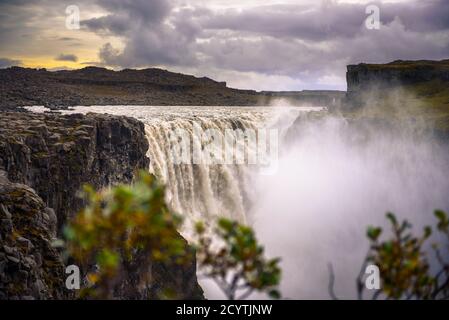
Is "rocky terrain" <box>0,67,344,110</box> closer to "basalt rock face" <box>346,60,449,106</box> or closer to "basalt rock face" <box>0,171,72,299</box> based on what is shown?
"basalt rock face" <box>346,60,449,106</box>

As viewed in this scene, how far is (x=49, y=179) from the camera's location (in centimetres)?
2342

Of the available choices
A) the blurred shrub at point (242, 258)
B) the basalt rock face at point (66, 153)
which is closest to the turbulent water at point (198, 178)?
the basalt rock face at point (66, 153)

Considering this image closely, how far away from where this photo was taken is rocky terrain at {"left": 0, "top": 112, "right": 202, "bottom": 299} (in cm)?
1427

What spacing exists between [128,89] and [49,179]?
470 ft

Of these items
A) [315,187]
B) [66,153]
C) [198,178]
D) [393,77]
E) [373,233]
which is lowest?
[315,187]

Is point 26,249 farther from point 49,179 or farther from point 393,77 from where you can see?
point 393,77

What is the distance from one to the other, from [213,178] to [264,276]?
131 ft

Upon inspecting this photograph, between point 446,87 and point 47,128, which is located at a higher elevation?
point 446,87

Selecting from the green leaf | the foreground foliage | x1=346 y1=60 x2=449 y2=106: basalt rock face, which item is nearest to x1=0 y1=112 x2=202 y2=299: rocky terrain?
the foreground foliage

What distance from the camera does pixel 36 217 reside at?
16500 millimetres

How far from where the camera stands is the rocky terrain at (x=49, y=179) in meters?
14.3

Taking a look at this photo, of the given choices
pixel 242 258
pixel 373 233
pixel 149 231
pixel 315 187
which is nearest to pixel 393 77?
pixel 315 187
